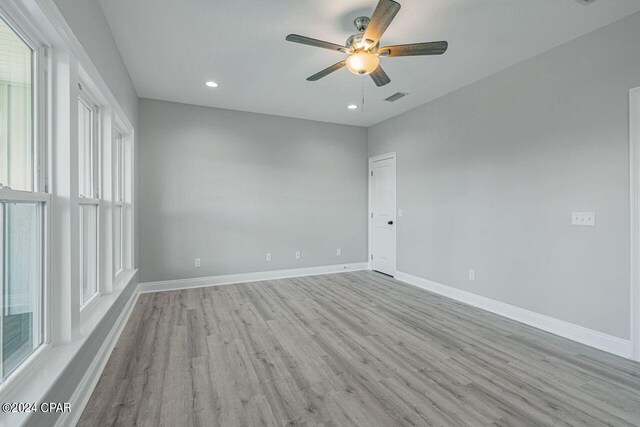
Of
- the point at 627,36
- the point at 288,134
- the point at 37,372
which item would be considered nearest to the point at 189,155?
the point at 288,134

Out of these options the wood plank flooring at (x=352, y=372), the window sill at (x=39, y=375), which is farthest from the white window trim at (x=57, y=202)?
the wood plank flooring at (x=352, y=372)

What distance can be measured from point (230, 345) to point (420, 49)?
296 centimetres

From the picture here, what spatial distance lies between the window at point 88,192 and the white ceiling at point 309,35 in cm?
84

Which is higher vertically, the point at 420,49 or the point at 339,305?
the point at 420,49

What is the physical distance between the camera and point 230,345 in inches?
102

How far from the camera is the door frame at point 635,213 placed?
234 centimetres

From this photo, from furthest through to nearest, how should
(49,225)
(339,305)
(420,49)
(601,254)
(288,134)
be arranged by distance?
(288,134) → (339,305) → (601,254) → (420,49) → (49,225)

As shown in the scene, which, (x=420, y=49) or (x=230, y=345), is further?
(x=230, y=345)

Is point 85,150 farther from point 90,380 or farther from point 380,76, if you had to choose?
point 380,76

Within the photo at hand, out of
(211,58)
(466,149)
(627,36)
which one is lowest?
(466,149)

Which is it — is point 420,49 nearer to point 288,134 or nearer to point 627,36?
point 627,36

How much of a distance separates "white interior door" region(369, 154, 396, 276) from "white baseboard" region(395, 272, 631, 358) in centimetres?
102

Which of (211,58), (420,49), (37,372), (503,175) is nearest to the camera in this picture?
(37,372)

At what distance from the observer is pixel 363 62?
7.68ft
